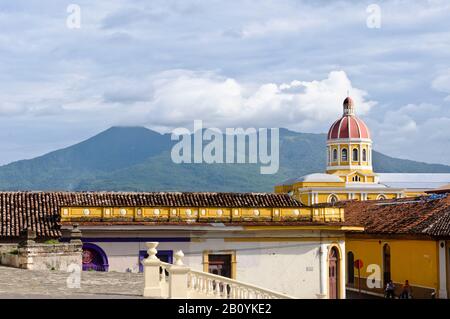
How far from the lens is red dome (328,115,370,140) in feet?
239

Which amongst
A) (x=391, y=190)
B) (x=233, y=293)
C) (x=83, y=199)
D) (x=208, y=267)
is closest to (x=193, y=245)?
(x=208, y=267)

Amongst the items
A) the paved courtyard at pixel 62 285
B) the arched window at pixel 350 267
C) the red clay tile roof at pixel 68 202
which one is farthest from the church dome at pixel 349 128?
the paved courtyard at pixel 62 285

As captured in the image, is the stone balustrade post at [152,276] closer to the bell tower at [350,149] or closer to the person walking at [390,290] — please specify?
the person walking at [390,290]

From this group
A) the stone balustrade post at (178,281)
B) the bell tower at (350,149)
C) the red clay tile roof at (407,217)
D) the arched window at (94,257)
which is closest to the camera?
the stone balustrade post at (178,281)

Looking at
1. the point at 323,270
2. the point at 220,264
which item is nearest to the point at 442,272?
the point at 323,270

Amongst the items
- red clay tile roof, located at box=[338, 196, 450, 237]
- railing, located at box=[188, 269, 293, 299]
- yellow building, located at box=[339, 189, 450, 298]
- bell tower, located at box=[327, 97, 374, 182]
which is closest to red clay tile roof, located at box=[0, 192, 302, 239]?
red clay tile roof, located at box=[338, 196, 450, 237]

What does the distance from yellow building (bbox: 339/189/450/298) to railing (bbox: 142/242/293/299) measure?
15765 millimetres

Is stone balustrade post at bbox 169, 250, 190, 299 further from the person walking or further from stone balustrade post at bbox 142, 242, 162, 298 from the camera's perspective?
the person walking

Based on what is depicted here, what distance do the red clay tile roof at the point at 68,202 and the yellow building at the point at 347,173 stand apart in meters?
31.7

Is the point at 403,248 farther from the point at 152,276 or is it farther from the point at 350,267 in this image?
the point at 152,276

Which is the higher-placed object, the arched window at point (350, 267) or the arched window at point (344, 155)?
the arched window at point (344, 155)

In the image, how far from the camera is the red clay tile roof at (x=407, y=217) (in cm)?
3231

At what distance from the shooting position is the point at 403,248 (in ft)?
113
